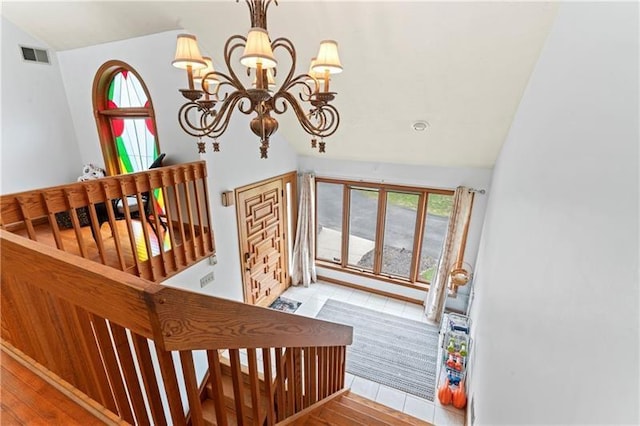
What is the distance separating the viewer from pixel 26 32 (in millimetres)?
3254

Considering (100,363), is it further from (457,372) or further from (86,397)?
(457,372)

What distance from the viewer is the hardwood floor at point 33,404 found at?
1061 mm

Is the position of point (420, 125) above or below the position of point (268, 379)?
above

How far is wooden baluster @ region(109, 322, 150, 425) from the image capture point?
0.82m

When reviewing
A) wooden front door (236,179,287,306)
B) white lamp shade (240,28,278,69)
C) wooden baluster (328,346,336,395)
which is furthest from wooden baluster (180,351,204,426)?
wooden front door (236,179,287,306)

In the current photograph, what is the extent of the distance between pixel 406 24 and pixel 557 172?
166cm

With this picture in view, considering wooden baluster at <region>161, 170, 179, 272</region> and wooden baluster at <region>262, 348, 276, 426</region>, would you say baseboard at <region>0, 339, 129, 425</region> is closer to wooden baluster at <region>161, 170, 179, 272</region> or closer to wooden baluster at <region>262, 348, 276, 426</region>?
wooden baluster at <region>262, 348, 276, 426</region>

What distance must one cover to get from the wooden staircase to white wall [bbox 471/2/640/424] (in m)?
0.69

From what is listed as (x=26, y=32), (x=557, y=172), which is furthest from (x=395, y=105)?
(x=26, y=32)

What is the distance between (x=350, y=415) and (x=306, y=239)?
3.33 m

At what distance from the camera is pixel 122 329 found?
81 centimetres

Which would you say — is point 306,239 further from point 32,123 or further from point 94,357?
point 94,357

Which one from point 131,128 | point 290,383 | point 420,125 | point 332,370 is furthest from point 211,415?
point 420,125

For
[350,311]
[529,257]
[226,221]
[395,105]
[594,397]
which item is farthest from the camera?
[350,311]
